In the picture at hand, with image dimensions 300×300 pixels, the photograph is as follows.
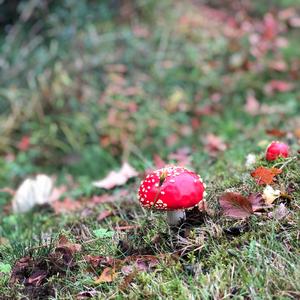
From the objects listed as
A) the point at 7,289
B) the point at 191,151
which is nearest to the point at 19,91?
the point at 191,151

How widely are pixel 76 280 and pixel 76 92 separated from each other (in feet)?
14.2

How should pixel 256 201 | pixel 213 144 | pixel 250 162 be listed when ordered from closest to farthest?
pixel 256 201
pixel 250 162
pixel 213 144

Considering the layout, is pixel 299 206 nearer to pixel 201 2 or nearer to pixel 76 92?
pixel 76 92

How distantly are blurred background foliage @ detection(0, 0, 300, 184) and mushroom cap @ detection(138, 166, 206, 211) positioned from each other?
2.42 meters

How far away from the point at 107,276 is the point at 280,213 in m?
0.95

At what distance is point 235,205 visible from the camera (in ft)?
8.63

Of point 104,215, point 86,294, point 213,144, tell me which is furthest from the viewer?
point 213,144

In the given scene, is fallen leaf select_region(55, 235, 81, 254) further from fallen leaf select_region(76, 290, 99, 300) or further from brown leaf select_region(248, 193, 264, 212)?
brown leaf select_region(248, 193, 264, 212)

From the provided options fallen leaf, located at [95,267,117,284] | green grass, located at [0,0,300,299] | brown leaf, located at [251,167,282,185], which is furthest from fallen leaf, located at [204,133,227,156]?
fallen leaf, located at [95,267,117,284]

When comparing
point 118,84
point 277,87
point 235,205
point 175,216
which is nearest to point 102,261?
point 175,216

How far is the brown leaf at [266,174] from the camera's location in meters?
2.87

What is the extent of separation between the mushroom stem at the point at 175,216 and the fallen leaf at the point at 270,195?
456mm

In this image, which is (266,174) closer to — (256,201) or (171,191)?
(256,201)

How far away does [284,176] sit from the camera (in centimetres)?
295
